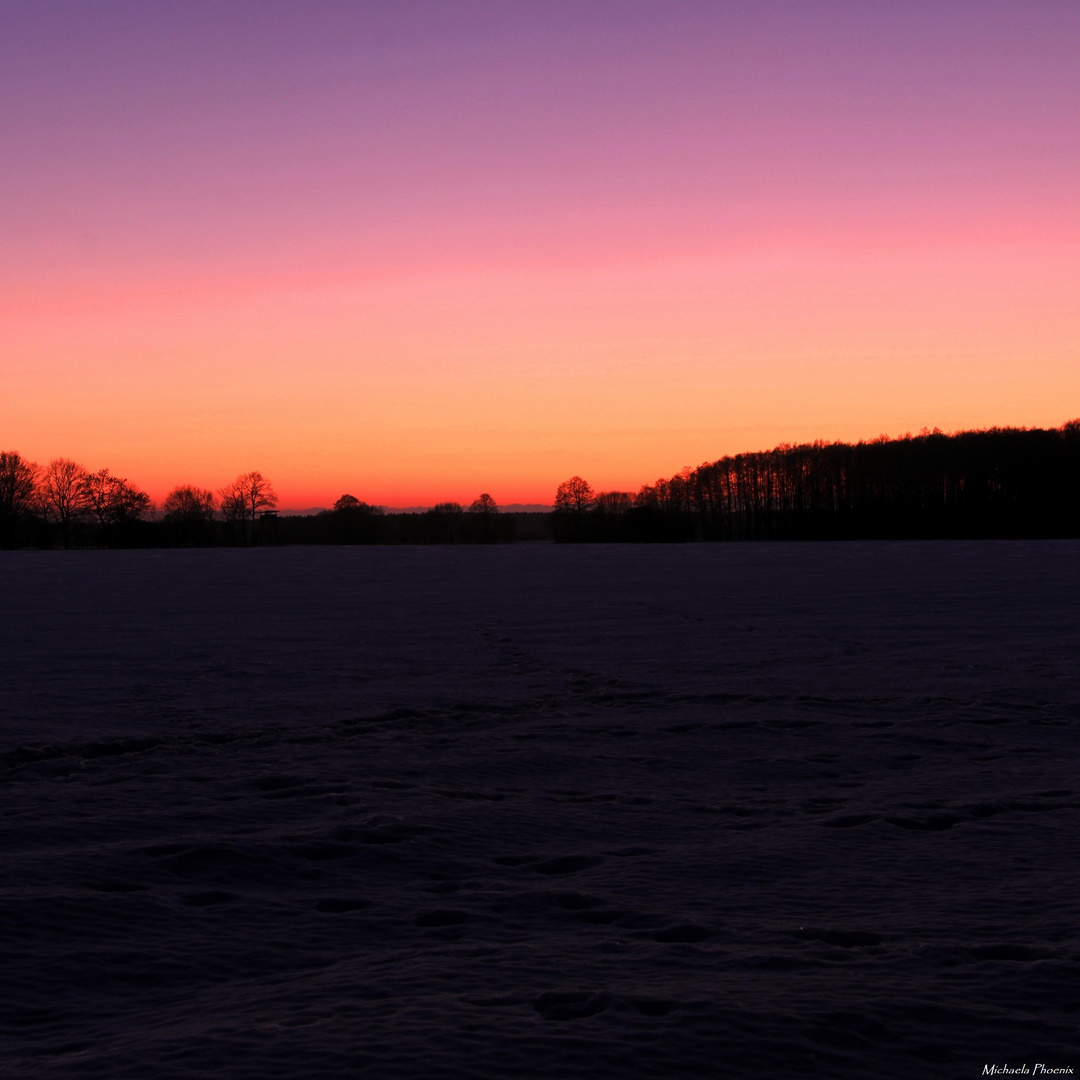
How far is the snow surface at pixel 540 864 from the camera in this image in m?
2.51

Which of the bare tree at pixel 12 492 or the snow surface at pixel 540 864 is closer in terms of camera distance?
the snow surface at pixel 540 864

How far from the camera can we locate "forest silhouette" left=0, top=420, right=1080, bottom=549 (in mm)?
70125

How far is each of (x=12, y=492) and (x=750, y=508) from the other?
62.7 metres

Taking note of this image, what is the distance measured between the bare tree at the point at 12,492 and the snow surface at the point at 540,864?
215 ft

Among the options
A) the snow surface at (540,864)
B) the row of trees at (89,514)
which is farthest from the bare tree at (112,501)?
the snow surface at (540,864)

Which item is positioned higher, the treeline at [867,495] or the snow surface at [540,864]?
the treeline at [867,495]

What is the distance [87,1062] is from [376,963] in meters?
0.82

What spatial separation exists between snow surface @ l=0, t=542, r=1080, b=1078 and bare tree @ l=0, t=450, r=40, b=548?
65.6 m

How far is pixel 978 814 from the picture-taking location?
4496mm

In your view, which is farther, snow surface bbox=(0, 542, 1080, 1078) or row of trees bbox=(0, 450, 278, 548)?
row of trees bbox=(0, 450, 278, 548)

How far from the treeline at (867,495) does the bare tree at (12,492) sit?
125ft

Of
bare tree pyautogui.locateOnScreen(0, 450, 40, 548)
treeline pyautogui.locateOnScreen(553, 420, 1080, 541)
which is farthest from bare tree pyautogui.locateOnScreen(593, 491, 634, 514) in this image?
bare tree pyautogui.locateOnScreen(0, 450, 40, 548)

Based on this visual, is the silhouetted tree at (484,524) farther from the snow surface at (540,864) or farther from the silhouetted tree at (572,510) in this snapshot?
the snow surface at (540,864)

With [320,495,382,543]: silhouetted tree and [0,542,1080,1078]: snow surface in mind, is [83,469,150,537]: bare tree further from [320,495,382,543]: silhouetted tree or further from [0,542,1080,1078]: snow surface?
[0,542,1080,1078]: snow surface
